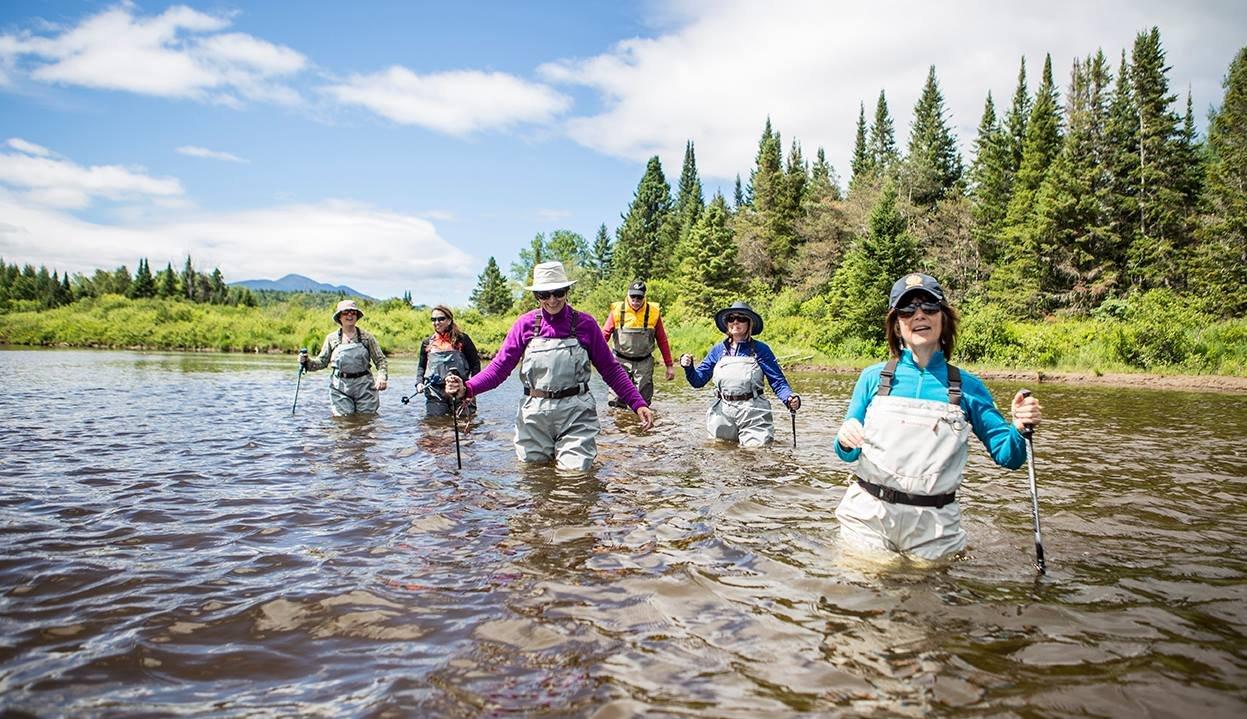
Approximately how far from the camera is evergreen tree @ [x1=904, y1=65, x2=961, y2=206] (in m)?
60.8

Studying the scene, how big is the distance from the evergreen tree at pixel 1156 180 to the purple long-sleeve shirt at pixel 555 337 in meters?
50.2

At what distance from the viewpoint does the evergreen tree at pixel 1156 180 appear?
4359 cm

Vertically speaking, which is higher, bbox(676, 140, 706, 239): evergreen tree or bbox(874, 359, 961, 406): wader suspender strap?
bbox(676, 140, 706, 239): evergreen tree

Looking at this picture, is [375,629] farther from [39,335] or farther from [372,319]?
[39,335]

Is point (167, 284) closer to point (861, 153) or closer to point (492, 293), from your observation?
point (492, 293)

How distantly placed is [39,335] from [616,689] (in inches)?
3039

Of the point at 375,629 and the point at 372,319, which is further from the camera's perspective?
the point at 372,319

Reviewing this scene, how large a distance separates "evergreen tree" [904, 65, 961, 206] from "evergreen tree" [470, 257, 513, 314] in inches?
2375

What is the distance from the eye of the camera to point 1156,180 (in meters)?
46.2

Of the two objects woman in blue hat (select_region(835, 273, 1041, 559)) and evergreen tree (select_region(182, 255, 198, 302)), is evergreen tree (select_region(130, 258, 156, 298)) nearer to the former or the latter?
evergreen tree (select_region(182, 255, 198, 302))

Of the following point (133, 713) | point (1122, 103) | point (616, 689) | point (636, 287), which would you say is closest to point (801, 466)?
point (636, 287)

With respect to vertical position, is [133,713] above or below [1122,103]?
below

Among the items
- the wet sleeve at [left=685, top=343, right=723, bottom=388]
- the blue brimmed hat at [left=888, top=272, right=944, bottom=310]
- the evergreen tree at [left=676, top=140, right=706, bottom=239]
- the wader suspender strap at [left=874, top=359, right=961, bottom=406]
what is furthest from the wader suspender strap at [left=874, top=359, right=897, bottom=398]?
the evergreen tree at [left=676, top=140, right=706, bottom=239]

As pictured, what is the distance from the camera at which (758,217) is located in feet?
233
